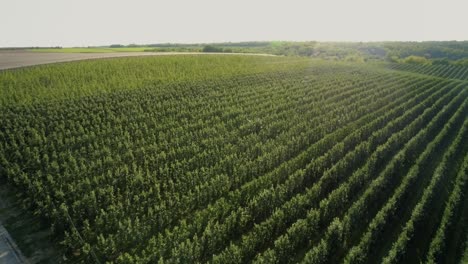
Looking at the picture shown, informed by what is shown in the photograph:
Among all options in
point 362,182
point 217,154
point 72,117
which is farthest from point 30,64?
point 362,182

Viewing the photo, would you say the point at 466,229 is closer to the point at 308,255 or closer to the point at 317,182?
the point at 317,182

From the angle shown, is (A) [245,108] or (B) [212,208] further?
(A) [245,108]

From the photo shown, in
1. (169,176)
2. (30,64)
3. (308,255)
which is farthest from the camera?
(30,64)

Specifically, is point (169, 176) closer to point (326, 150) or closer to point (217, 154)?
point (217, 154)

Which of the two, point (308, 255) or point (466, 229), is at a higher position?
point (308, 255)

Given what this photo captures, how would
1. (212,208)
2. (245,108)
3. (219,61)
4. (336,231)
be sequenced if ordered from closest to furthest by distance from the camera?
(336,231) < (212,208) < (245,108) < (219,61)

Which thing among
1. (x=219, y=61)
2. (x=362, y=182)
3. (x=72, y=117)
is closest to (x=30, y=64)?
(x=72, y=117)
